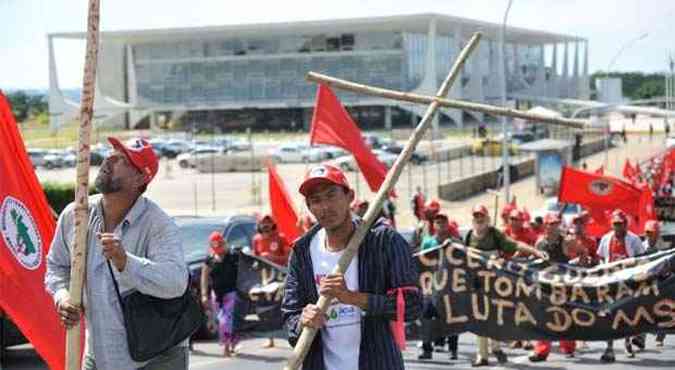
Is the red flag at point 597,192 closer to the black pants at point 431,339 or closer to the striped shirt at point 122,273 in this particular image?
the black pants at point 431,339

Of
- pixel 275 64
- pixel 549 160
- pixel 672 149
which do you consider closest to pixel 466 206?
pixel 549 160

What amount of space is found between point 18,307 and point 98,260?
6.44 feet

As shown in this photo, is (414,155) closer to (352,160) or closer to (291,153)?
(352,160)

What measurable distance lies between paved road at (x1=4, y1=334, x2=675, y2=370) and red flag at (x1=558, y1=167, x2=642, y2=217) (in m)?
4.68

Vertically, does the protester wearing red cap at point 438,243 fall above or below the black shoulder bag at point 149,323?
below

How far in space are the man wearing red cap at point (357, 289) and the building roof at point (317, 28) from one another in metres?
117

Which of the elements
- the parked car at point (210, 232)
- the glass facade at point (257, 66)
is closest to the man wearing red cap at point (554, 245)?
the parked car at point (210, 232)

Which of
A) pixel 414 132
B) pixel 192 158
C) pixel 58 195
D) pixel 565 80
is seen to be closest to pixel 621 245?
pixel 414 132

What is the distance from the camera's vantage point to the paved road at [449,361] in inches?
516

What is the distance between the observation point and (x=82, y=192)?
5.25 metres

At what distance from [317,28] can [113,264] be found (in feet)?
407

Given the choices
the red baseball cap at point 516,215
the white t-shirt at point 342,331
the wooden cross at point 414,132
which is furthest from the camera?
the red baseball cap at point 516,215

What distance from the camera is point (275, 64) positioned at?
433ft

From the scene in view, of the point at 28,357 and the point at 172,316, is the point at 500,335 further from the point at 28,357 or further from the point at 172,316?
the point at 172,316
